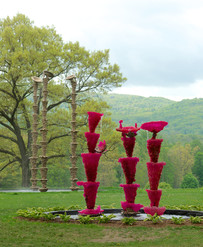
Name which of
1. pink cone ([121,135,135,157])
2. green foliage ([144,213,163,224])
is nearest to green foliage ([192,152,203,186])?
pink cone ([121,135,135,157])

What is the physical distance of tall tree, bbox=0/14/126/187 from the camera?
26.0 metres

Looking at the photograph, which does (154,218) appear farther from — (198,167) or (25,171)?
(198,167)

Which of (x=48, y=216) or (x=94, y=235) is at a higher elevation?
(x=48, y=216)

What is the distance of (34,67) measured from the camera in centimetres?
2597

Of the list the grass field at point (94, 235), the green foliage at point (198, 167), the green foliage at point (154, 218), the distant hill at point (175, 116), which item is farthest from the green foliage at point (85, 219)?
the distant hill at point (175, 116)

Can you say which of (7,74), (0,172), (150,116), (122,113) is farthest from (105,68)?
(122,113)

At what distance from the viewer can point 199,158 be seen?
56031 mm

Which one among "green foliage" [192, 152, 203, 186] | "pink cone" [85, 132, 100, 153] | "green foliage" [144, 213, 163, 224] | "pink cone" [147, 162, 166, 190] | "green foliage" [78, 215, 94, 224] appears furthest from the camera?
"green foliage" [192, 152, 203, 186]

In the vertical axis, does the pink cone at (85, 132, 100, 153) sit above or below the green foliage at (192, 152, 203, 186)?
above

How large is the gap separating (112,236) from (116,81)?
22.5 meters

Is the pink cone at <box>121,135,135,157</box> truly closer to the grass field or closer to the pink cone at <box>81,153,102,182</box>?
the pink cone at <box>81,153,102,182</box>

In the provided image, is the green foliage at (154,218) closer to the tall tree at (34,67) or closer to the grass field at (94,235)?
the grass field at (94,235)

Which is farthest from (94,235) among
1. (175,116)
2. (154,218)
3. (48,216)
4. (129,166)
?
(175,116)

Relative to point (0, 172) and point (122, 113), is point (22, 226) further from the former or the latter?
point (122, 113)
